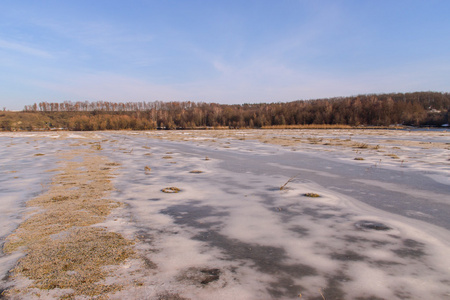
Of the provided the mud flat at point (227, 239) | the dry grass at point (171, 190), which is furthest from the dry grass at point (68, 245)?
the dry grass at point (171, 190)

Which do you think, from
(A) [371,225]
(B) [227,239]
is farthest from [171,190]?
(A) [371,225]

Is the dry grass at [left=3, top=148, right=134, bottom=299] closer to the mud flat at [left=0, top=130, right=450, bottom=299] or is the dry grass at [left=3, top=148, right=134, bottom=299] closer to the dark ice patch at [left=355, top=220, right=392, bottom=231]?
the mud flat at [left=0, top=130, right=450, bottom=299]

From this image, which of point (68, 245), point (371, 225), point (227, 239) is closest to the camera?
point (68, 245)

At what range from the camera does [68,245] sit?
2152mm

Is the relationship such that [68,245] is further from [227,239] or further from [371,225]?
[371,225]

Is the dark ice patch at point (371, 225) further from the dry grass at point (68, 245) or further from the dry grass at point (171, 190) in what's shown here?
the dry grass at point (171, 190)

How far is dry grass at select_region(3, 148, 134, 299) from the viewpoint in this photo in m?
1.65

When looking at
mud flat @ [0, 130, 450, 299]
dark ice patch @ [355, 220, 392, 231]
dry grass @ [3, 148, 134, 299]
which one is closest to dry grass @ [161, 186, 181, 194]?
mud flat @ [0, 130, 450, 299]

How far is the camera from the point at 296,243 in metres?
2.25

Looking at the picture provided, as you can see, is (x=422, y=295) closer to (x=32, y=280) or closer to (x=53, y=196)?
(x=32, y=280)

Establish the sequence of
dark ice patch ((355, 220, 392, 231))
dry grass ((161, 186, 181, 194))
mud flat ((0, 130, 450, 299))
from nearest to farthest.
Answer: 1. mud flat ((0, 130, 450, 299))
2. dark ice patch ((355, 220, 392, 231))
3. dry grass ((161, 186, 181, 194))

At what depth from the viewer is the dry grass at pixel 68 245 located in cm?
165

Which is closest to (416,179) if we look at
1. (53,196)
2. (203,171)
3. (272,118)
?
(203,171)

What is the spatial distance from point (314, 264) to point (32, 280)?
77.4 inches
